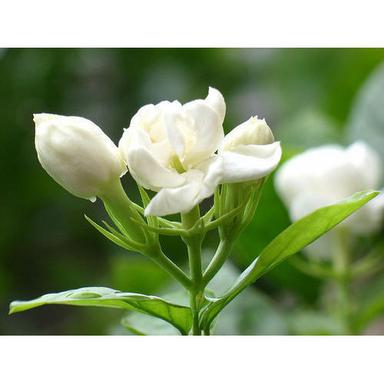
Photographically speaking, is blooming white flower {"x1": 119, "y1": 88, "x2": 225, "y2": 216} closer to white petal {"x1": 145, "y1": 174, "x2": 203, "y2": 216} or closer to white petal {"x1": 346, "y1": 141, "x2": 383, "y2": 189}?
white petal {"x1": 145, "y1": 174, "x2": 203, "y2": 216}

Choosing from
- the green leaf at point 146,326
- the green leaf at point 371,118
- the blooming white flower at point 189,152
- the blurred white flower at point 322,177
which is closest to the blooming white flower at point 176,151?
the blooming white flower at point 189,152

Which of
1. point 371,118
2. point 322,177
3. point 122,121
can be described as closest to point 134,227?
point 322,177

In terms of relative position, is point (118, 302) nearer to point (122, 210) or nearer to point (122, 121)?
point (122, 210)

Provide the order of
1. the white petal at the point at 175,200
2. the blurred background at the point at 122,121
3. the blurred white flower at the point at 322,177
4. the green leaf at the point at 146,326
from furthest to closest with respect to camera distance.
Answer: the blurred background at the point at 122,121, the blurred white flower at the point at 322,177, the green leaf at the point at 146,326, the white petal at the point at 175,200

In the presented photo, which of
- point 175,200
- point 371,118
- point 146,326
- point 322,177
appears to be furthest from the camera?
point 371,118

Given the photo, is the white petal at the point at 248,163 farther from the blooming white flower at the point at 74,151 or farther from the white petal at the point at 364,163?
the white petal at the point at 364,163

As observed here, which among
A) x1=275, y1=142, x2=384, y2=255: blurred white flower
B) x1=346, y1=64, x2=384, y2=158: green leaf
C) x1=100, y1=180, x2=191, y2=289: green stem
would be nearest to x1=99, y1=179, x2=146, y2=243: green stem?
x1=100, y1=180, x2=191, y2=289: green stem

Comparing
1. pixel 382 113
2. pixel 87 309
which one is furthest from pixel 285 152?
pixel 87 309
